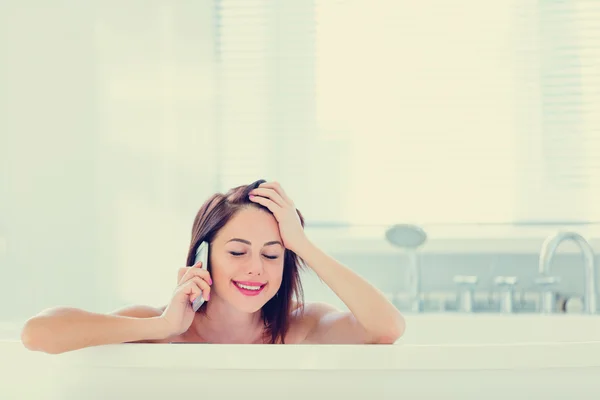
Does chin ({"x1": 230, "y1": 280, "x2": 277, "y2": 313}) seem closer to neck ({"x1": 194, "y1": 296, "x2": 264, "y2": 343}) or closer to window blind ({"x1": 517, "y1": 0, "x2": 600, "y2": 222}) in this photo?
neck ({"x1": 194, "y1": 296, "x2": 264, "y2": 343})

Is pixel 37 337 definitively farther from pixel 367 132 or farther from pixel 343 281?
pixel 367 132

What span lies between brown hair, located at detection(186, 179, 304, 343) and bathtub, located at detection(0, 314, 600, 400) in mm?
291

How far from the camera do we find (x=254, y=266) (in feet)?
5.71

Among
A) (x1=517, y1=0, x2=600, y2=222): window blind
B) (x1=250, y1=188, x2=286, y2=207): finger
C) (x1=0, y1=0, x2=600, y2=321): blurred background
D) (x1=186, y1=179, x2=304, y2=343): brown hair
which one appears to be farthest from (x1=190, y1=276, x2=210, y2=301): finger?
(x1=517, y1=0, x2=600, y2=222): window blind

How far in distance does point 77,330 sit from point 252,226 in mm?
408

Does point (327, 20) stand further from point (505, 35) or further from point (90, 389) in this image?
point (90, 389)

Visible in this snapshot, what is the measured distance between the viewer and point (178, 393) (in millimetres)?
A: 1605

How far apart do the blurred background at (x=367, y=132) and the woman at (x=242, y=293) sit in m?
0.88

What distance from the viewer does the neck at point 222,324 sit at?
1.89m

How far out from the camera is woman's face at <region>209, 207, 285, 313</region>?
1752 mm

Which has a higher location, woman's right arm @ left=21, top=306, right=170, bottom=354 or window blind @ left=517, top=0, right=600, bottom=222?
window blind @ left=517, top=0, right=600, bottom=222

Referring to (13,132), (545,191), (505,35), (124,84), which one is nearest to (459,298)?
(545,191)

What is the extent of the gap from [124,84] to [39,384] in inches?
51.9

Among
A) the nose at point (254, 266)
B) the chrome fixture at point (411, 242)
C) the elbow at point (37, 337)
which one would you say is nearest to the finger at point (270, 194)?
the nose at point (254, 266)
